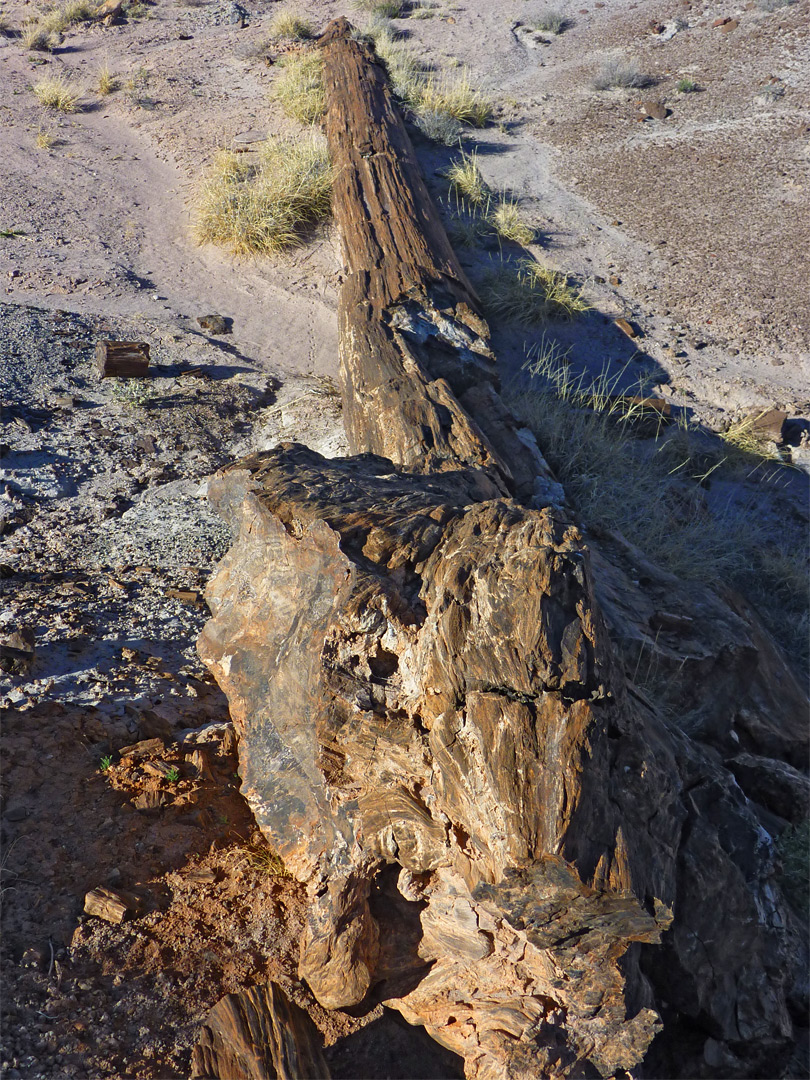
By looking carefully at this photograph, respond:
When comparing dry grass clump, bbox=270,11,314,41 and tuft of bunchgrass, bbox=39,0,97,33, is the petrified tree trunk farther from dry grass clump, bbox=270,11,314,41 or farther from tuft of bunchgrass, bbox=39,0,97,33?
tuft of bunchgrass, bbox=39,0,97,33

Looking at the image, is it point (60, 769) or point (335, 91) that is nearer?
point (60, 769)

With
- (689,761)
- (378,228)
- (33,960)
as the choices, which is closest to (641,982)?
(689,761)

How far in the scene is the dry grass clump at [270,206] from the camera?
24.2ft

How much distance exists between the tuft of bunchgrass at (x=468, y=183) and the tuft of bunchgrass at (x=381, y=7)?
5562mm

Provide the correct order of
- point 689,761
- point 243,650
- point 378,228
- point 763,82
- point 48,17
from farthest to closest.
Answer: point 48,17 → point 763,82 → point 378,228 → point 243,650 → point 689,761

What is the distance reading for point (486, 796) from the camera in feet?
6.55

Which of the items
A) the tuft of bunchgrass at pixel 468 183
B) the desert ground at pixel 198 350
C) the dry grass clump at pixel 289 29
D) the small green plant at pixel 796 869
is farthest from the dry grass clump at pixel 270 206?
the small green plant at pixel 796 869

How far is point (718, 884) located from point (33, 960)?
197 centimetres

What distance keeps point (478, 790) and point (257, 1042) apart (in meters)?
0.84

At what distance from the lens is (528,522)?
243 centimetres

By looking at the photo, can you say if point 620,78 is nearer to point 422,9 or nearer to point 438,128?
point 438,128

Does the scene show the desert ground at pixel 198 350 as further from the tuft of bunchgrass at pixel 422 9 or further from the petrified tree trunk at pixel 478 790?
the petrified tree trunk at pixel 478 790

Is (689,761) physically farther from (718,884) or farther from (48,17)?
(48,17)

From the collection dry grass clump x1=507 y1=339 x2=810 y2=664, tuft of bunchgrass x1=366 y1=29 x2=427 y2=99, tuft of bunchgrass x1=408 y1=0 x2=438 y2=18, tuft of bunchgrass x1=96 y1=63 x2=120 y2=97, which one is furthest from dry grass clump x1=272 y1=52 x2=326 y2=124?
dry grass clump x1=507 y1=339 x2=810 y2=664
